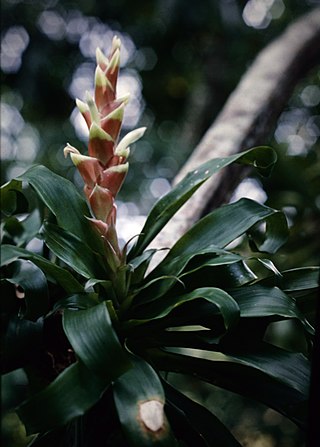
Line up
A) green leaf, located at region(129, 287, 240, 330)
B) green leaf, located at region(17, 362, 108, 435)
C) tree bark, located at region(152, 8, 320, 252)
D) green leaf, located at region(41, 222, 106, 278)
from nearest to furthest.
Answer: green leaf, located at region(17, 362, 108, 435)
green leaf, located at region(129, 287, 240, 330)
green leaf, located at region(41, 222, 106, 278)
tree bark, located at region(152, 8, 320, 252)

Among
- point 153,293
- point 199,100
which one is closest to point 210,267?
point 153,293

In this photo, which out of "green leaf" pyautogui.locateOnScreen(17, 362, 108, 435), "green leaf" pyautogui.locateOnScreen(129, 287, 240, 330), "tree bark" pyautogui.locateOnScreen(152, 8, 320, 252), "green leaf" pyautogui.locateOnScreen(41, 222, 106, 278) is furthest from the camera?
"tree bark" pyautogui.locateOnScreen(152, 8, 320, 252)

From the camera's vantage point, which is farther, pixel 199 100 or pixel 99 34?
pixel 99 34

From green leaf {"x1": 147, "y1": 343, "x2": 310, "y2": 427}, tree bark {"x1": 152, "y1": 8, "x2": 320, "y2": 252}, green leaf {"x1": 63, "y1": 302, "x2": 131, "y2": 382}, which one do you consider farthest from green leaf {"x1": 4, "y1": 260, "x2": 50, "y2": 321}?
tree bark {"x1": 152, "y1": 8, "x2": 320, "y2": 252}

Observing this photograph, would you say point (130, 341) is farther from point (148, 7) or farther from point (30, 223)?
point (148, 7)

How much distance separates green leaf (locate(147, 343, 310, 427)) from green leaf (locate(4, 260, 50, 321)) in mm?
208

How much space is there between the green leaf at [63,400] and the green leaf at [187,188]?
363mm

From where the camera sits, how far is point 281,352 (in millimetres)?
788

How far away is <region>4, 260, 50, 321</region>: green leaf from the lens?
30.5 inches

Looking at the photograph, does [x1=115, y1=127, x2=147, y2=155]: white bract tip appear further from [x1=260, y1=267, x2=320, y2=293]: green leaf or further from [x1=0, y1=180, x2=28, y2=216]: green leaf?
[x1=260, y1=267, x2=320, y2=293]: green leaf

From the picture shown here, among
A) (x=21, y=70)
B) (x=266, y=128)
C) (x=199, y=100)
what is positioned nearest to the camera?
(x=266, y=128)

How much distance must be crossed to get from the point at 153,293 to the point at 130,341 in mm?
77

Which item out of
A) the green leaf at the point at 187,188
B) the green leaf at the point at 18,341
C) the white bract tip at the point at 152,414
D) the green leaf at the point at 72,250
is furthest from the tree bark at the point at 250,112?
the white bract tip at the point at 152,414

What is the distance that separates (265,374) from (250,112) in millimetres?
1026
